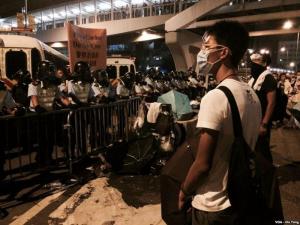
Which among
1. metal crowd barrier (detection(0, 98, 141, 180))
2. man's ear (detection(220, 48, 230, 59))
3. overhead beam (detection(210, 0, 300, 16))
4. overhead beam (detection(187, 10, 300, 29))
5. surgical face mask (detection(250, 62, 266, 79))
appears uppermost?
overhead beam (detection(210, 0, 300, 16))

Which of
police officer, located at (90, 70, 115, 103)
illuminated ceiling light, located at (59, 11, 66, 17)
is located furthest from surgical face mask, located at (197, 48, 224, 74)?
illuminated ceiling light, located at (59, 11, 66, 17)

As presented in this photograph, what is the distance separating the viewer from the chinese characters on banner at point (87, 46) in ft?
26.3

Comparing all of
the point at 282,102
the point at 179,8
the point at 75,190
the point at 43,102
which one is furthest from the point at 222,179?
the point at 179,8

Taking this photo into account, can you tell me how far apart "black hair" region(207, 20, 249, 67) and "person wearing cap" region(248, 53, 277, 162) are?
240cm

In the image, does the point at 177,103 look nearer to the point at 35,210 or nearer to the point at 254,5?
the point at 35,210

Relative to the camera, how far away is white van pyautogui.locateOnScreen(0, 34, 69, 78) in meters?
9.50

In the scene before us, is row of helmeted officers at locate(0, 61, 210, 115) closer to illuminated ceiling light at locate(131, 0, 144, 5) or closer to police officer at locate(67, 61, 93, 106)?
police officer at locate(67, 61, 93, 106)

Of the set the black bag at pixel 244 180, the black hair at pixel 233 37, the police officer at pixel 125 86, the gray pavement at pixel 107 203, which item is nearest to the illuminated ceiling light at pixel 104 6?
the police officer at pixel 125 86

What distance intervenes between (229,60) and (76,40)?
22.7 feet

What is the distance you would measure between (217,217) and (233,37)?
97 centimetres

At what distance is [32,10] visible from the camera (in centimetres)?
3353

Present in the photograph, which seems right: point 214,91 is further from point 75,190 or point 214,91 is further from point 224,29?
point 75,190

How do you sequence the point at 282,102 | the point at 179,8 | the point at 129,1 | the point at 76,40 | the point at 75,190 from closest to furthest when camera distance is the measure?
1. the point at 75,190
2. the point at 282,102
3. the point at 76,40
4. the point at 179,8
5. the point at 129,1

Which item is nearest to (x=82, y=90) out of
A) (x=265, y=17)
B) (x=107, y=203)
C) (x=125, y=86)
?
(x=125, y=86)
